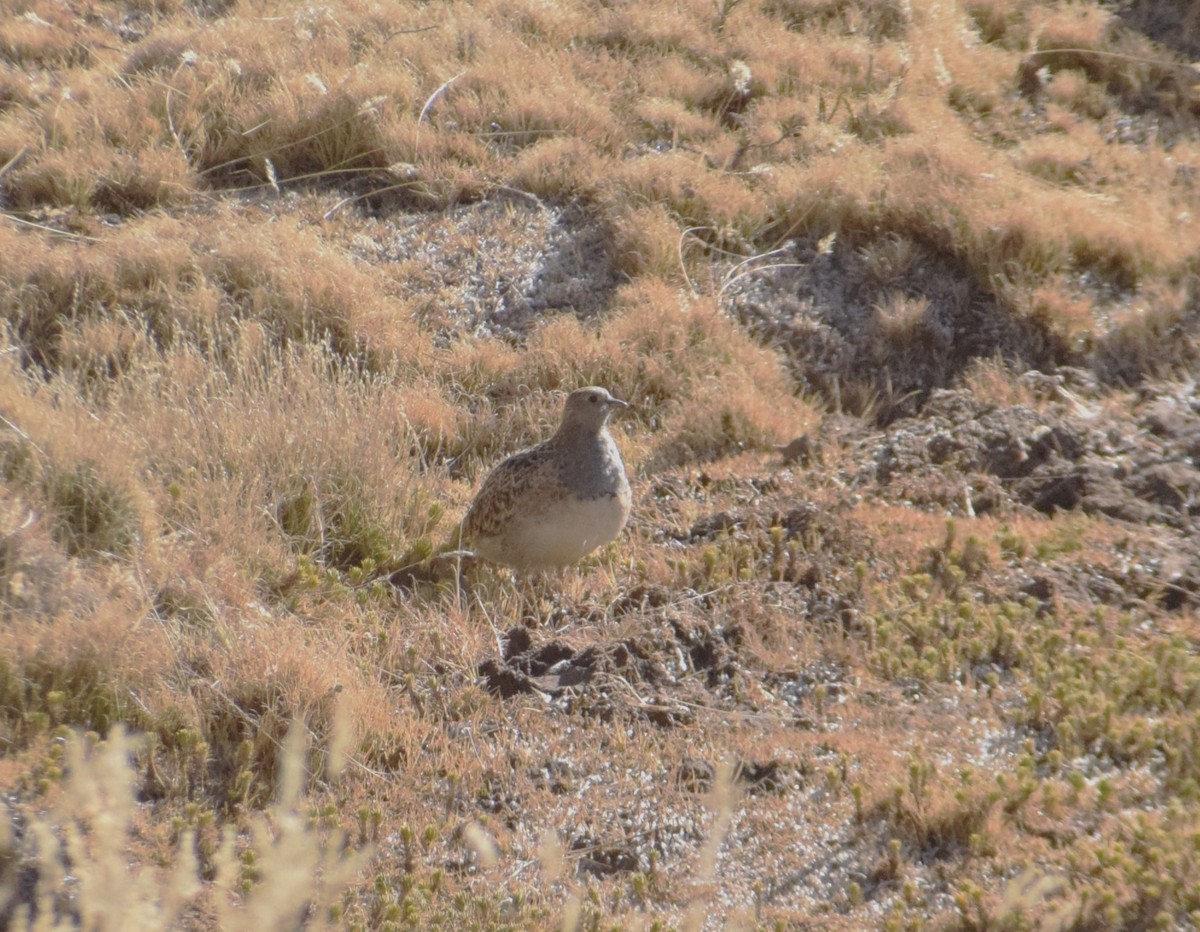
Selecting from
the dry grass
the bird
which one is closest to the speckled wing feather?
the bird

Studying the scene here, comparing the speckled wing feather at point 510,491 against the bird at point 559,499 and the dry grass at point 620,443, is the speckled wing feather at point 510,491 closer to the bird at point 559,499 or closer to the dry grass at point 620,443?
the bird at point 559,499

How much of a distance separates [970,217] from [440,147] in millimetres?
4393

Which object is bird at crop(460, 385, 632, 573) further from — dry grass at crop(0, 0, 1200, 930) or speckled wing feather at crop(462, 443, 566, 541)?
dry grass at crop(0, 0, 1200, 930)

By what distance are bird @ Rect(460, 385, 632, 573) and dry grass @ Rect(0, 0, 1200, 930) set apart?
27 cm

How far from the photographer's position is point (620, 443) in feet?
27.5

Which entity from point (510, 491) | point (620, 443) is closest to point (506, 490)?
point (510, 491)

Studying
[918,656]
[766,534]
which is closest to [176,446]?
[766,534]

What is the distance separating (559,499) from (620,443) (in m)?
1.91

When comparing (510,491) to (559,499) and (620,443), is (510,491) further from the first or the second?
(620,443)

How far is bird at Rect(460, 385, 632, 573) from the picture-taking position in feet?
21.4

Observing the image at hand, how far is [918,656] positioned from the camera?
5914mm

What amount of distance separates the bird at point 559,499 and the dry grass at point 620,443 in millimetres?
272

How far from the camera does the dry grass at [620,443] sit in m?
4.71

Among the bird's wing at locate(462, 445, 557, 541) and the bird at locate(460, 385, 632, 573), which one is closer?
the bird at locate(460, 385, 632, 573)
